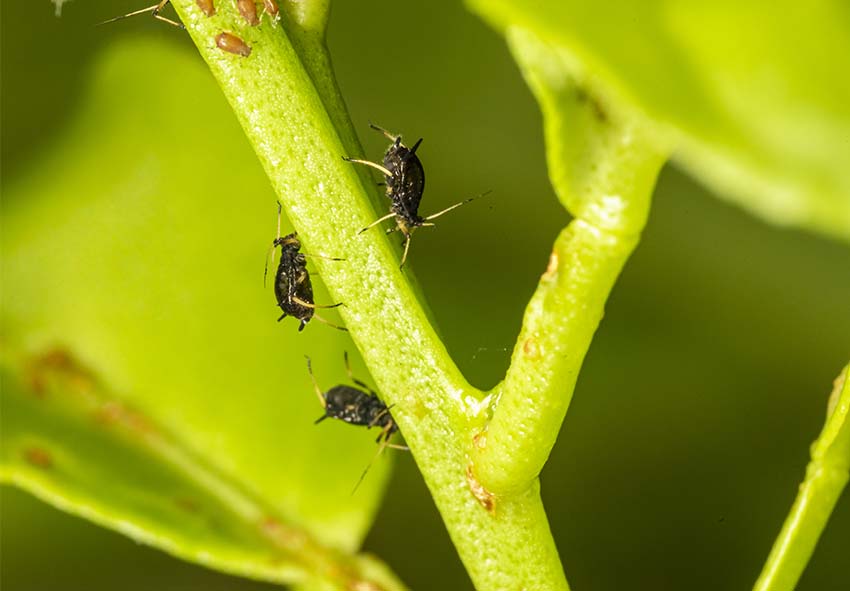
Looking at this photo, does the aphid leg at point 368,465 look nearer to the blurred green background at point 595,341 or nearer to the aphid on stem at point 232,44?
the blurred green background at point 595,341

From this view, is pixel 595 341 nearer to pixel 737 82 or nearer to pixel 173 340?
pixel 173 340

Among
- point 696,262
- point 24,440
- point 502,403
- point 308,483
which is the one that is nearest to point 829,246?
point 696,262

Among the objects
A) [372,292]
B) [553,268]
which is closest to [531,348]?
[553,268]

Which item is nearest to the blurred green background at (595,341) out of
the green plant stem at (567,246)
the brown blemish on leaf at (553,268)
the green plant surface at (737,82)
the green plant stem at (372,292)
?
the green plant stem at (372,292)

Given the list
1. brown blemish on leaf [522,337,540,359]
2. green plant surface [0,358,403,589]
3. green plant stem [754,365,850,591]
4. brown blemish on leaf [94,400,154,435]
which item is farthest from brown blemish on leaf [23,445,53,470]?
green plant stem [754,365,850,591]

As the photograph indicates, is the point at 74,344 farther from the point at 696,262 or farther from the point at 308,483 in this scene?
the point at 696,262

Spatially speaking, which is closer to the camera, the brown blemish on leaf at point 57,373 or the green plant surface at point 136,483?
the green plant surface at point 136,483
